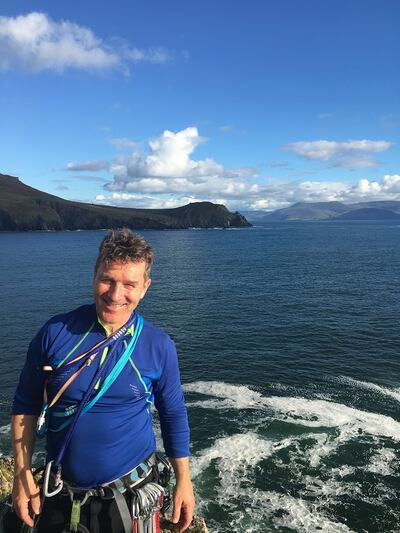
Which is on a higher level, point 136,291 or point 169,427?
point 136,291

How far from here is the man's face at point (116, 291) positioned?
4344 mm

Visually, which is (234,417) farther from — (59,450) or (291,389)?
(59,450)

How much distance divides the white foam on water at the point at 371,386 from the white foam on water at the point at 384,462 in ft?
24.5

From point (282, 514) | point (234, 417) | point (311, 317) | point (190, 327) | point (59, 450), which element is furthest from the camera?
point (311, 317)

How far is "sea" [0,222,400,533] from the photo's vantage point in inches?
720

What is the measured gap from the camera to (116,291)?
436 cm

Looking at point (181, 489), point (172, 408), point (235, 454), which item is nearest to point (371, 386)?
point (235, 454)

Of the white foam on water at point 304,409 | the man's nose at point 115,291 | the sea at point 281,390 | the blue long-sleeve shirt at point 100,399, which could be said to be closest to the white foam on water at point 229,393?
the white foam on water at point 304,409

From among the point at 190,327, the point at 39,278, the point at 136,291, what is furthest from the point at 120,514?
the point at 39,278

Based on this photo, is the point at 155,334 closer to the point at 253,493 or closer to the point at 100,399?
the point at 100,399

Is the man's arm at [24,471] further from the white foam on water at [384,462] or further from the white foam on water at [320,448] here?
the white foam on water at [384,462]

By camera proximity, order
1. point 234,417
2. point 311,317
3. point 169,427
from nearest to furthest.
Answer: point 169,427, point 234,417, point 311,317

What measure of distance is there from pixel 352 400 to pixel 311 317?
2141 cm

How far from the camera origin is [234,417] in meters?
26.1
